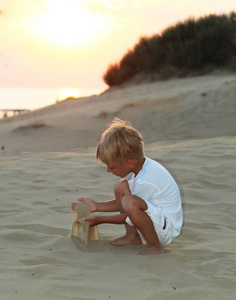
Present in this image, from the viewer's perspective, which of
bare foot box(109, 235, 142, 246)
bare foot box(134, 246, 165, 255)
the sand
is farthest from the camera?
bare foot box(109, 235, 142, 246)

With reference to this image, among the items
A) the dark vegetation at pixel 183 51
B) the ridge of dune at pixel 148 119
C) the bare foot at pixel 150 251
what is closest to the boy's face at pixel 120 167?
the bare foot at pixel 150 251

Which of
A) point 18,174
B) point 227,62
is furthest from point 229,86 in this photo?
point 18,174

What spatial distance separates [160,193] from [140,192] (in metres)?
0.12

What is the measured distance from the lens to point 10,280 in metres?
2.71

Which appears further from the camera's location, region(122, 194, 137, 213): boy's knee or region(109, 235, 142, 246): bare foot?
region(109, 235, 142, 246): bare foot

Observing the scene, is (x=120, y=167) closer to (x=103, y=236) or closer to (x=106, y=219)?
(x=106, y=219)

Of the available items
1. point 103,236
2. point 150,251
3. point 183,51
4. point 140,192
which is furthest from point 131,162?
point 183,51

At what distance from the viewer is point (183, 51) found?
1986 cm

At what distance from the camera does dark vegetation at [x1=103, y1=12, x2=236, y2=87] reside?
64.9 feet

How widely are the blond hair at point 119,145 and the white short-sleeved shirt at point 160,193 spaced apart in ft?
0.49

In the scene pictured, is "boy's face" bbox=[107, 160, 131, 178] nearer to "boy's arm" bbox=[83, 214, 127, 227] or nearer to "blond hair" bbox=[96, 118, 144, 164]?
"blond hair" bbox=[96, 118, 144, 164]

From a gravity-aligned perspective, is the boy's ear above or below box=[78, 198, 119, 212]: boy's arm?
above

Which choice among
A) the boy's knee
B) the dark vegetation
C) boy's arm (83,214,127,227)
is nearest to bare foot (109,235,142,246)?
boy's arm (83,214,127,227)

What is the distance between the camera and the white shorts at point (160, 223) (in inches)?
124
